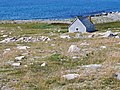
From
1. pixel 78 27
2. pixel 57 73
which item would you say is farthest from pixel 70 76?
pixel 78 27

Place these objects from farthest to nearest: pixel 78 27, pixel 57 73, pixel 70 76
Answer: pixel 78 27 < pixel 57 73 < pixel 70 76

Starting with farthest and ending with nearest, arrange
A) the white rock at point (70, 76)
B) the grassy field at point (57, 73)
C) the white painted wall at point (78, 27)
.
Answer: the white painted wall at point (78, 27), the white rock at point (70, 76), the grassy field at point (57, 73)

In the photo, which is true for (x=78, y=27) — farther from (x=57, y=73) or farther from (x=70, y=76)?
(x=70, y=76)

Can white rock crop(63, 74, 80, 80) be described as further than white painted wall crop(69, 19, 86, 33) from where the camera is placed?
No

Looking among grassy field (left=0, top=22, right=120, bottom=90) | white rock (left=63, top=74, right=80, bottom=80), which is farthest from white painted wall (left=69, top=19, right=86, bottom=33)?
white rock (left=63, top=74, right=80, bottom=80)

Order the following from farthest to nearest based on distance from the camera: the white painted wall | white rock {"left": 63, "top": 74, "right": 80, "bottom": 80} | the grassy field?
the white painted wall, white rock {"left": 63, "top": 74, "right": 80, "bottom": 80}, the grassy field

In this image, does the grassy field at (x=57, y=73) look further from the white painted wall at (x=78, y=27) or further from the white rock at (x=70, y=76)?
the white painted wall at (x=78, y=27)

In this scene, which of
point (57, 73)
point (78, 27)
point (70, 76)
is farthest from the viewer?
point (78, 27)

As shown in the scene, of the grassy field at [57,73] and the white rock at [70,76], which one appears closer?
the grassy field at [57,73]

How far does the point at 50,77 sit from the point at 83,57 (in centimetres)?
661

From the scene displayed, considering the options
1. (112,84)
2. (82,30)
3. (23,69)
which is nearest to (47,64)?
(23,69)

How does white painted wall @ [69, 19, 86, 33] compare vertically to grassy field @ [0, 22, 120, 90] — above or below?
below

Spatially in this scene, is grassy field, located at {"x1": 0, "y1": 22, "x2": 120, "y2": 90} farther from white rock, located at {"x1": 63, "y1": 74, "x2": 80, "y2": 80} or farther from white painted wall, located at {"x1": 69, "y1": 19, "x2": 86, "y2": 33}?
white painted wall, located at {"x1": 69, "y1": 19, "x2": 86, "y2": 33}

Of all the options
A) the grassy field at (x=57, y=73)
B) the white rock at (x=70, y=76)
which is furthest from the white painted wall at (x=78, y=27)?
the white rock at (x=70, y=76)
